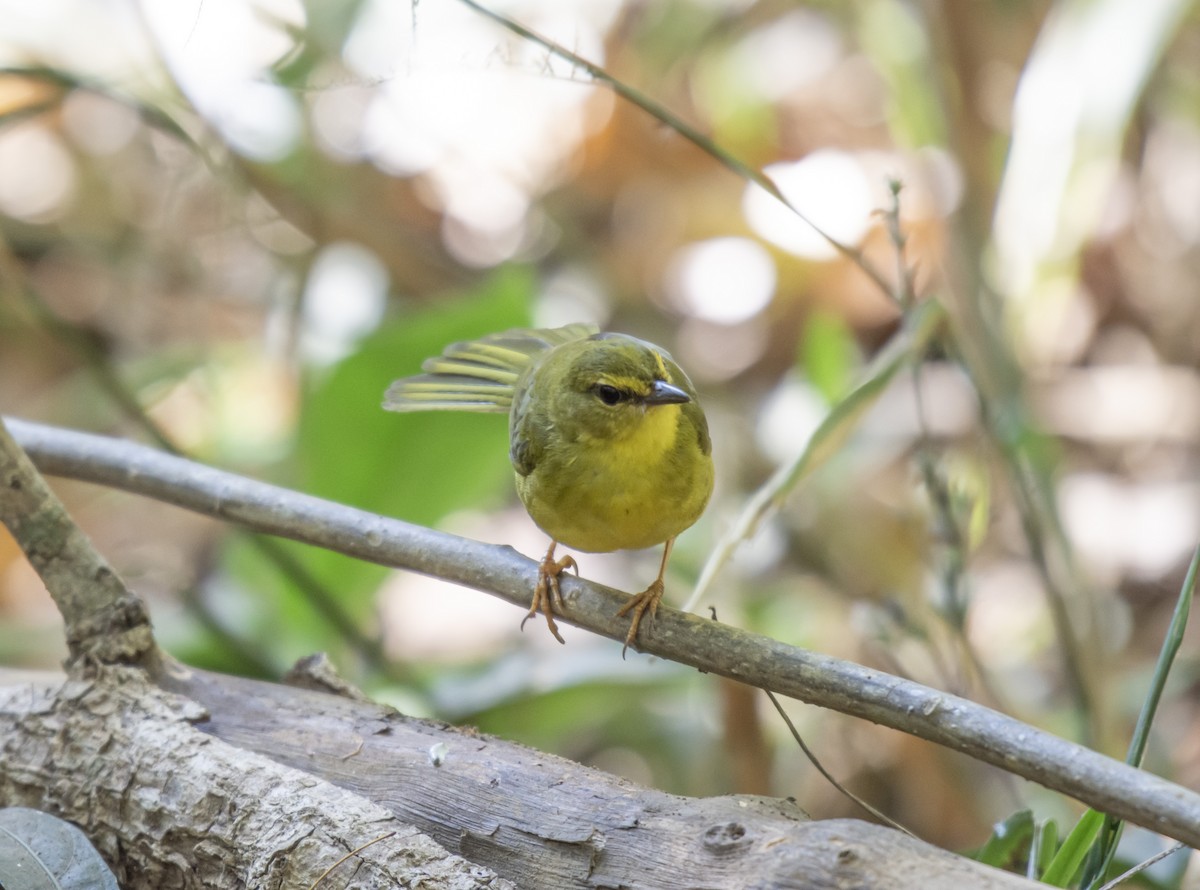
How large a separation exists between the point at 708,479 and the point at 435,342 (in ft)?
3.87

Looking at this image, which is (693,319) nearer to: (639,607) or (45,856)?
(639,607)

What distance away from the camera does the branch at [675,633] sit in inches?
51.8

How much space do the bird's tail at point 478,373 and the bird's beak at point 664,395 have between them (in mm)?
526

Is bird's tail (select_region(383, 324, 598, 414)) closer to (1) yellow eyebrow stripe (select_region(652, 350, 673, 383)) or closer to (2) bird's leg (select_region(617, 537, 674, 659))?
(1) yellow eyebrow stripe (select_region(652, 350, 673, 383))

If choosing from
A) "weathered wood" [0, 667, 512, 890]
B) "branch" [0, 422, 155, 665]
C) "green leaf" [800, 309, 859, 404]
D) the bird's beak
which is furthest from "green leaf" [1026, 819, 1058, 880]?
"green leaf" [800, 309, 859, 404]

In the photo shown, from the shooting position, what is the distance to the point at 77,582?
2.06 metres

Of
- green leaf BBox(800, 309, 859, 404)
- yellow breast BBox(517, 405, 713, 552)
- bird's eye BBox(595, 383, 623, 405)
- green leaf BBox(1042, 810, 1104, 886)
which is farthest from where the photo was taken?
green leaf BBox(800, 309, 859, 404)

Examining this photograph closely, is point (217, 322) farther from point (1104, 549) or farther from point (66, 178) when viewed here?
point (1104, 549)

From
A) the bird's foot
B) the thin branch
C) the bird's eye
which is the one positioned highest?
the thin branch

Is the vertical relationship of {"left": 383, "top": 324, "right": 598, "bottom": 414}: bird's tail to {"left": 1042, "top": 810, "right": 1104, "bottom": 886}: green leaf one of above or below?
above

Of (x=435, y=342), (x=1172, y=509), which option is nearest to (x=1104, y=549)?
(x=1172, y=509)

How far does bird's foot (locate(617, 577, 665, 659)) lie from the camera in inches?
74.0

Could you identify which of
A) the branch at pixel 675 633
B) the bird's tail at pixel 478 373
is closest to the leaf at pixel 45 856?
the branch at pixel 675 633

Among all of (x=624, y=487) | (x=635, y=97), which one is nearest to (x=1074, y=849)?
(x=624, y=487)
